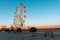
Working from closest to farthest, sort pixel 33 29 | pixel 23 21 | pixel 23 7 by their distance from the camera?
pixel 33 29
pixel 23 21
pixel 23 7

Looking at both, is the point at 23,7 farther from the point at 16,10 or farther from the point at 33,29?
the point at 33,29

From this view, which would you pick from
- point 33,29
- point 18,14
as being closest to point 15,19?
point 18,14

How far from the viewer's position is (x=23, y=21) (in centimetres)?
6241

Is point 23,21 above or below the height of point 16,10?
below

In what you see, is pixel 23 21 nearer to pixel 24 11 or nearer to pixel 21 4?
pixel 24 11

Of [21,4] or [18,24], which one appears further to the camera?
[21,4]

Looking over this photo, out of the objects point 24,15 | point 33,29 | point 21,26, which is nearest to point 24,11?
point 24,15

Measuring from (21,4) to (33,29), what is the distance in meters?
20.0

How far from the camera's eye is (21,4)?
2702 inches

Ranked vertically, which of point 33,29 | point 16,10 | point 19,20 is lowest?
point 33,29

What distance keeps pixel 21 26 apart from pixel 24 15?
429cm

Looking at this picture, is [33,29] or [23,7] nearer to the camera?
[33,29]

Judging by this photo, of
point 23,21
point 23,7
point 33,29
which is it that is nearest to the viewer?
point 33,29

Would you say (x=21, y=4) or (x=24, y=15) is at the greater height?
(x=21, y=4)
